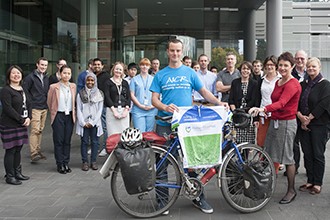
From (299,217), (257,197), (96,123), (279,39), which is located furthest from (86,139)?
(279,39)

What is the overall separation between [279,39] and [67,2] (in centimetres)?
932

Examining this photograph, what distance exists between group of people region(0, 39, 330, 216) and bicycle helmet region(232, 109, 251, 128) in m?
0.13

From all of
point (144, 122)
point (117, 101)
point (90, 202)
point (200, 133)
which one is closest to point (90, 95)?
point (117, 101)

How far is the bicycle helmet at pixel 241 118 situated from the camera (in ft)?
13.9

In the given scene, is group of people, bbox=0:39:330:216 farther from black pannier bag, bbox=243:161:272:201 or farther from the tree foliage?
the tree foliage

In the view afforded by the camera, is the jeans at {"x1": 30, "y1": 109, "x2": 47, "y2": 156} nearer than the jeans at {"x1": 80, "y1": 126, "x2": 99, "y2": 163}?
No

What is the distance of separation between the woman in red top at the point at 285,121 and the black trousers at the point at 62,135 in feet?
10.8

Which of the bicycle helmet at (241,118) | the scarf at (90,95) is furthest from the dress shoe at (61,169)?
the bicycle helmet at (241,118)

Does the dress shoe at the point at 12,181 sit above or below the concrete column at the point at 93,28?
below

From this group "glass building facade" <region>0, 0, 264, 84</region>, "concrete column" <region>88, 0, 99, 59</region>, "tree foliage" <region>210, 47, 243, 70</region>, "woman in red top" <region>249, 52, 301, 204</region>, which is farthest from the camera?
"tree foliage" <region>210, 47, 243, 70</region>

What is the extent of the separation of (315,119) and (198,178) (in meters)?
1.76

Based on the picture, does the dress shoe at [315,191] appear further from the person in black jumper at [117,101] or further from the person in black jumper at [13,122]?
the person in black jumper at [13,122]

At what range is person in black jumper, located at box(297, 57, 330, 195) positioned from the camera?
477 centimetres

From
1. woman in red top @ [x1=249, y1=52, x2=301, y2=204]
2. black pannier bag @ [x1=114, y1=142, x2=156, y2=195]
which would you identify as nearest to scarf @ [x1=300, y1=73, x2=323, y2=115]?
woman in red top @ [x1=249, y1=52, x2=301, y2=204]
